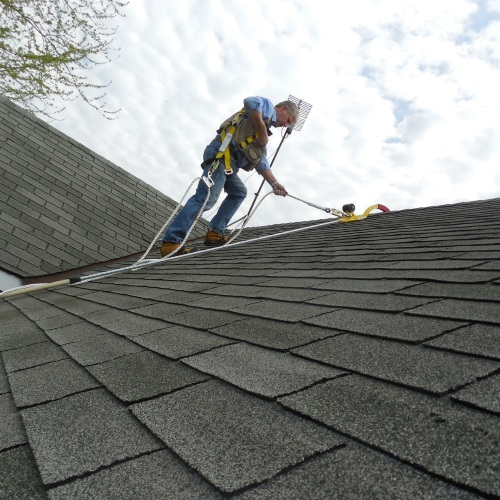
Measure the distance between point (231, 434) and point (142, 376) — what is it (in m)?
0.52

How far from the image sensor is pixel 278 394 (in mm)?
965

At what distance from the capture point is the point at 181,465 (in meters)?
0.75

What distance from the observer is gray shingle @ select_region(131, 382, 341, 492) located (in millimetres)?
701

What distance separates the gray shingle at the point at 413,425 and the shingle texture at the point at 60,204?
5.24 metres

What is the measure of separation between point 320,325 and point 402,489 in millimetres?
893

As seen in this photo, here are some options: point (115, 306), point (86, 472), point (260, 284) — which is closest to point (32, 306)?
point (115, 306)

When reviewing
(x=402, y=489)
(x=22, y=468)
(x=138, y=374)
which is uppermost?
(x=402, y=489)

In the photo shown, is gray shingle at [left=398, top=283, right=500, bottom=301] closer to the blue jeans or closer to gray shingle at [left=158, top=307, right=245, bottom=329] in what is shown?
gray shingle at [left=158, top=307, right=245, bottom=329]

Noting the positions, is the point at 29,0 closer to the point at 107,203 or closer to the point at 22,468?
the point at 107,203

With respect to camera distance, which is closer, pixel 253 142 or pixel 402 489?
pixel 402 489

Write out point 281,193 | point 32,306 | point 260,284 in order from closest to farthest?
1. point 260,284
2. point 32,306
3. point 281,193

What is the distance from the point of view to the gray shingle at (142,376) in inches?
44.4

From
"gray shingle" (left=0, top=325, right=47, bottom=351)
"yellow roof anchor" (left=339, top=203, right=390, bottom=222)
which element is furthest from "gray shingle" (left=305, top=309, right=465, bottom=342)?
"yellow roof anchor" (left=339, top=203, right=390, bottom=222)

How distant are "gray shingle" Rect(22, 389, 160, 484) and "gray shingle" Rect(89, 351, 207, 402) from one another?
58mm
